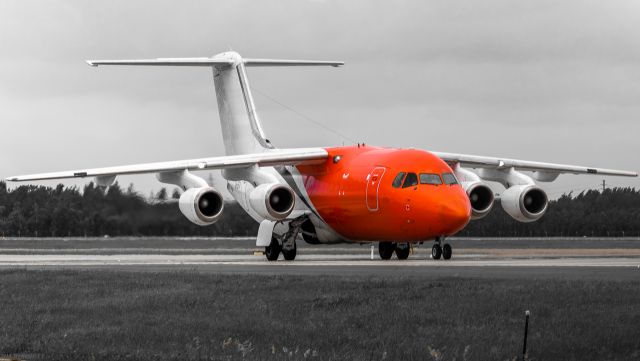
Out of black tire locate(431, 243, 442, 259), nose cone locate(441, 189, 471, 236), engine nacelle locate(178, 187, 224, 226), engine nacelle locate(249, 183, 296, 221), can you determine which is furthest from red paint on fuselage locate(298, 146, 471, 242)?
engine nacelle locate(178, 187, 224, 226)

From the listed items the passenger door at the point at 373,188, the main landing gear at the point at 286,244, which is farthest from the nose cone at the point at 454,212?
the main landing gear at the point at 286,244

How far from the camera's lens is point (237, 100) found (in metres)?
42.8

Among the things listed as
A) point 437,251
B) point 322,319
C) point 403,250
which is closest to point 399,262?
point 437,251

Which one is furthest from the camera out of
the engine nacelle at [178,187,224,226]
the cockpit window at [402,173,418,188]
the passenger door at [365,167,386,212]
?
the engine nacelle at [178,187,224,226]

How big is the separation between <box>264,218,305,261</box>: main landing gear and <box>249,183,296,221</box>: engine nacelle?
236 centimetres

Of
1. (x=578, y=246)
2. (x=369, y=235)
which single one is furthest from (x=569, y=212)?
(x=369, y=235)

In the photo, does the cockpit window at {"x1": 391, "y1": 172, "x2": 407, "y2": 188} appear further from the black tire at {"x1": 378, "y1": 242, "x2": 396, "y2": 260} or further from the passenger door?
the black tire at {"x1": 378, "y1": 242, "x2": 396, "y2": 260}

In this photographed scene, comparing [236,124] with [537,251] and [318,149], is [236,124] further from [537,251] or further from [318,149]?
[537,251]

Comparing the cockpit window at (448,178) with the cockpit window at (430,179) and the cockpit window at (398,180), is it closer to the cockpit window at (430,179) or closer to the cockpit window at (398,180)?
the cockpit window at (430,179)

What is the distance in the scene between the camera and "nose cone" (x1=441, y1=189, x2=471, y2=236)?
99.2 ft

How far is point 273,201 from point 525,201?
8.66m

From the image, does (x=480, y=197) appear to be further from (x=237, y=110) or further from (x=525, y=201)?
(x=237, y=110)

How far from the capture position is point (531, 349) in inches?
593

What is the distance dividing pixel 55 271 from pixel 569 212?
3600cm
